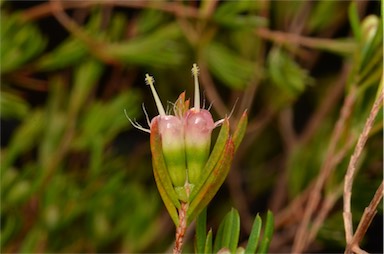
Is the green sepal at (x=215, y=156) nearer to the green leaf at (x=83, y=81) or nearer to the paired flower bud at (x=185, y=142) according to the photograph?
the paired flower bud at (x=185, y=142)

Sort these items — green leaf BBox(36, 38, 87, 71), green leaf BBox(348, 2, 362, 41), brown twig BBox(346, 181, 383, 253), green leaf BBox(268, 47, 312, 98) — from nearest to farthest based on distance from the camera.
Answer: brown twig BBox(346, 181, 383, 253) → green leaf BBox(348, 2, 362, 41) → green leaf BBox(268, 47, 312, 98) → green leaf BBox(36, 38, 87, 71)

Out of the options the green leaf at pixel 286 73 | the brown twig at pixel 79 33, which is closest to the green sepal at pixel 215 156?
the green leaf at pixel 286 73

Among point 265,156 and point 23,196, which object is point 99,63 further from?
point 265,156

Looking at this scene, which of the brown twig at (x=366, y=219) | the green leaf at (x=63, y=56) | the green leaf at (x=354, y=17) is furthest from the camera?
the green leaf at (x=63, y=56)

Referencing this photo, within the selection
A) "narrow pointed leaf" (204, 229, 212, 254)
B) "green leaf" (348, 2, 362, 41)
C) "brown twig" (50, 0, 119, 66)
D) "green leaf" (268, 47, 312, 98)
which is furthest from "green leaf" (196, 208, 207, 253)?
"brown twig" (50, 0, 119, 66)

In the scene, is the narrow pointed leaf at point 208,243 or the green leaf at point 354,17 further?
the green leaf at point 354,17

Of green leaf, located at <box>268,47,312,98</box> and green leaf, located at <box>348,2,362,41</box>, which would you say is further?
green leaf, located at <box>268,47,312,98</box>

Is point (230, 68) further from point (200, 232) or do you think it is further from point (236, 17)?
point (200, 232)

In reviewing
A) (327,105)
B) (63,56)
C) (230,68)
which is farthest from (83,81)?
(327,105)

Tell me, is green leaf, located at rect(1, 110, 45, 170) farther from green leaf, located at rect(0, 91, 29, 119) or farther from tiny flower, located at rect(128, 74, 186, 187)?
tiny flower, located at rect(128, 74, 186, 187)
